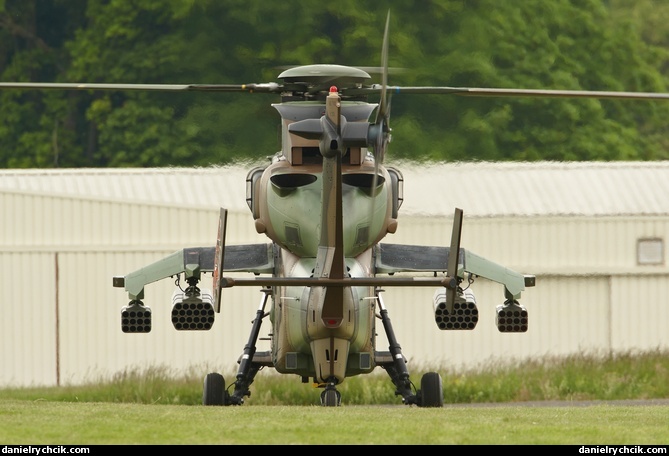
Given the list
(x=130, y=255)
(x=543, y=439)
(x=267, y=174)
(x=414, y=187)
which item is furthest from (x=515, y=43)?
Result: (x=543, y=439)

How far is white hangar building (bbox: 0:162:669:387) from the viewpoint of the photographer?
1198 inches

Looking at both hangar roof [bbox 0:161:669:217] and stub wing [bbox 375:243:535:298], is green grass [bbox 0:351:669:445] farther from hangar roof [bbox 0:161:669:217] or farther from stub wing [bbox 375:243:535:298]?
hangar roof [bbox 0:161:669:217]

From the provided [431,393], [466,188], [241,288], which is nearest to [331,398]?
[431,393]

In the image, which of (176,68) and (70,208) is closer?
(70,208)

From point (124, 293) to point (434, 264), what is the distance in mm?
9486

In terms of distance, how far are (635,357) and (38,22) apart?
24430mm

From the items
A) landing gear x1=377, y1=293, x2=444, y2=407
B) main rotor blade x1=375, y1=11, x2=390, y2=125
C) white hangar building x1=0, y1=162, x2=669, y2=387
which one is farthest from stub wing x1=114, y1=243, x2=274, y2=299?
white hangar building x1=0, y1=162, x2=669, y2=387

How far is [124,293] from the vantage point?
1204 inches

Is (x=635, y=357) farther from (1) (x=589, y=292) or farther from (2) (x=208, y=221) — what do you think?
(2) (x=208, y=221)

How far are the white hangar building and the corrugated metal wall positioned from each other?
24mm

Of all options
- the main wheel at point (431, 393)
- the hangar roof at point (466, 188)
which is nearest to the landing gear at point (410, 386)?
the main wheel at point (431, 393)

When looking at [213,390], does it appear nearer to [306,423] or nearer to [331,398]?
[331,398]

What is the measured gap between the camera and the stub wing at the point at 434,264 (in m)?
22.4

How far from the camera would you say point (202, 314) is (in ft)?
69.0
